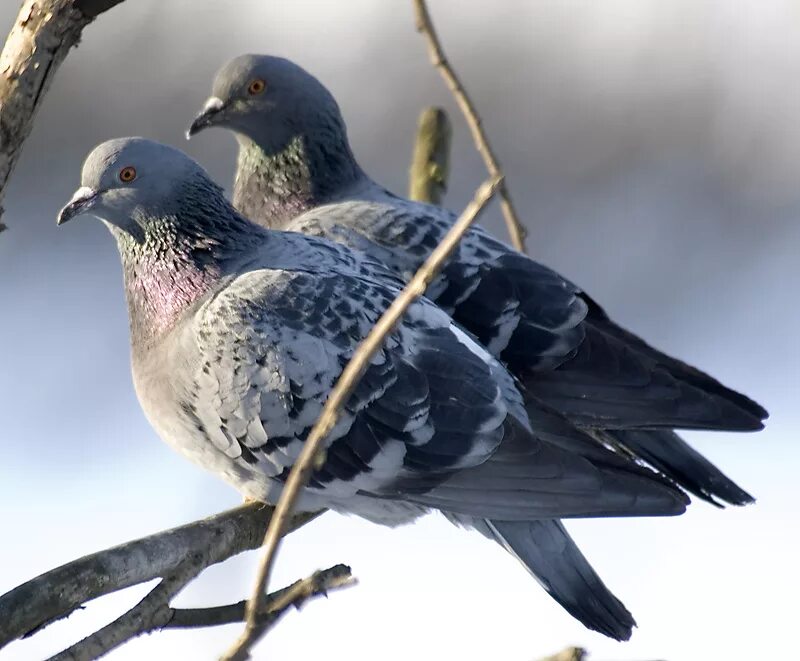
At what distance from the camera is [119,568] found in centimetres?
458

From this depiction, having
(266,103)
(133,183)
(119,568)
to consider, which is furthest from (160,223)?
(119,568)

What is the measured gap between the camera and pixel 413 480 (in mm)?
5188

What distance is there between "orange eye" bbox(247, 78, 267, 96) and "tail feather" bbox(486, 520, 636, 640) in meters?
2.54

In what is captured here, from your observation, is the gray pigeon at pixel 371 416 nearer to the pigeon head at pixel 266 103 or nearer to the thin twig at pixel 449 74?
the thin twig at pixel 449 74

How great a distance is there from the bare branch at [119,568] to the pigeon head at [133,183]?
121 centimetres

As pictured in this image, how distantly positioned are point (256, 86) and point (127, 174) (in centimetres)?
149

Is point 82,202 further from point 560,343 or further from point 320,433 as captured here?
point 320,433

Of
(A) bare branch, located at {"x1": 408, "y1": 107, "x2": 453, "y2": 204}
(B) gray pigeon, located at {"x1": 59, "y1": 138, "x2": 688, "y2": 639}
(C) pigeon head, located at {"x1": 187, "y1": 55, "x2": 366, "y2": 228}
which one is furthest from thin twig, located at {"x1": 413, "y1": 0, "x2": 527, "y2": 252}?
(A) bare branch, located at {"x1": 408, "y1": 107, "x2": 453, "y2": 204}

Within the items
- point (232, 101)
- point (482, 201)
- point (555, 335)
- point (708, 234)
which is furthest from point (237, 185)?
point (708, 234)

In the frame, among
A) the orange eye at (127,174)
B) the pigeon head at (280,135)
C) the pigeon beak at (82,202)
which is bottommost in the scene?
the pigeon beak at (82,202)

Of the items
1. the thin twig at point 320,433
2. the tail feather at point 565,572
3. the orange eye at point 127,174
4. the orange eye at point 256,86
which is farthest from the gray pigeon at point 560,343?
the thin twig at point 320,433

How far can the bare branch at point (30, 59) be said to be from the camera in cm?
436

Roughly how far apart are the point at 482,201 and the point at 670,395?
3.02 m

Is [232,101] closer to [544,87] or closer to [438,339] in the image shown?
[438,339]
